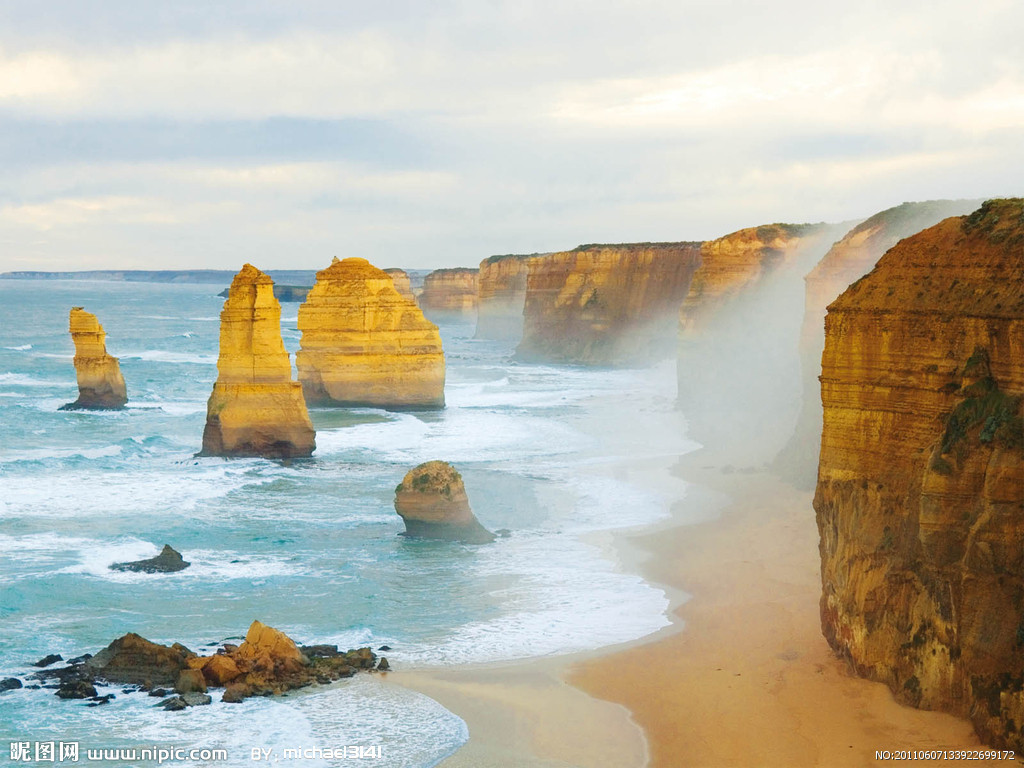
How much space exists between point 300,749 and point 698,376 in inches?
1546

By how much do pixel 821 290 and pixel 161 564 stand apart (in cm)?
1831

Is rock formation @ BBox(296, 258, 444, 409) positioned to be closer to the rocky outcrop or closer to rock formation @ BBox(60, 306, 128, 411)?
rock formation @ BBox(60, 306, 128, 411)

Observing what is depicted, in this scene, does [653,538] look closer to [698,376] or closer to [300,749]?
[300,749]

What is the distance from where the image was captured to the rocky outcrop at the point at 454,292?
14988 centimetres

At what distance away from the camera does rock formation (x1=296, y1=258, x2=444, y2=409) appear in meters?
48.5

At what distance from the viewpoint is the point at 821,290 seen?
31.9m

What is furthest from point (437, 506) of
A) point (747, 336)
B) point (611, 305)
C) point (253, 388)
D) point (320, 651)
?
point (611, 305)

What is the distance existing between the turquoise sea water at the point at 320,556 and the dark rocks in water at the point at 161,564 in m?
0.37

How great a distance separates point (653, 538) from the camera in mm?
25516

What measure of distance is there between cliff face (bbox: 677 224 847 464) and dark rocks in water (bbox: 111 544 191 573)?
18.8 metres

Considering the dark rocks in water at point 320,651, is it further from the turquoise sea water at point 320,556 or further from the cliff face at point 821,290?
the cliff face at point 821,290

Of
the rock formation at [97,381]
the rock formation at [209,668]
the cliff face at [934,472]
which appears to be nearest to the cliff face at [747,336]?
the cliff face at [934,472]

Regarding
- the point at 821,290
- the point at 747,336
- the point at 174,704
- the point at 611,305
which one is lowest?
the point at 174,704

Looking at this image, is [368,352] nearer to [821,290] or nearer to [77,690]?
[821,290]
